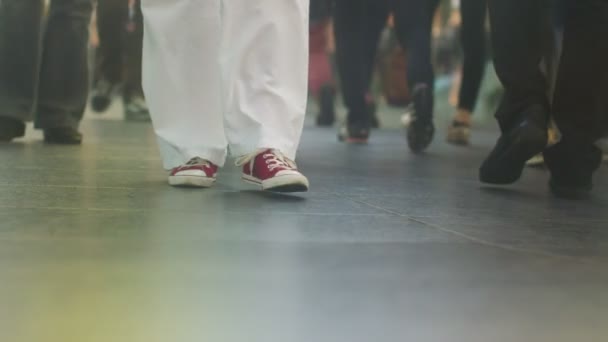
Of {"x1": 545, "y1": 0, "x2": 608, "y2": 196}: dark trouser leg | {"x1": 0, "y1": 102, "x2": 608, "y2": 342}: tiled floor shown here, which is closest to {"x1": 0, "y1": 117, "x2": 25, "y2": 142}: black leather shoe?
{"x1": 0, "y1": 102, "x2": 608, "y2": 342}: tiled floor

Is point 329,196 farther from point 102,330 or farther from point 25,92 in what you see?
point 25,92

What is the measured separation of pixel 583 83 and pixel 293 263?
131 cm

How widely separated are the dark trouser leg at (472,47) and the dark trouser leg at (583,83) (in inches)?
88.3

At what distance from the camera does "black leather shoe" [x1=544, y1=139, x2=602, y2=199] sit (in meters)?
2.59

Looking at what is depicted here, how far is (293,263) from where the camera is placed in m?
1.49

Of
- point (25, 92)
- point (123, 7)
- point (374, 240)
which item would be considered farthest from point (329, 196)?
point (123, 7)

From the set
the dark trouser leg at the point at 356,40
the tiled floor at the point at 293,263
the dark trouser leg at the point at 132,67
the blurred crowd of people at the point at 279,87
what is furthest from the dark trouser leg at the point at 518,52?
the dark trouser leg at the point at 132,67

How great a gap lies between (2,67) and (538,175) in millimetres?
2092

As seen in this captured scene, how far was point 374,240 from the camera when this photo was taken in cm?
175

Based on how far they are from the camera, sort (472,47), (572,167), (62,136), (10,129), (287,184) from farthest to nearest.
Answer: (472,47) < (62,136) < (10,129) < (572,167) < (287,184)

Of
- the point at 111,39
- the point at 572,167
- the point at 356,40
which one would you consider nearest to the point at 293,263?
the point at 572,167

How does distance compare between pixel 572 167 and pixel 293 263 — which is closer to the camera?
pixel 293 263

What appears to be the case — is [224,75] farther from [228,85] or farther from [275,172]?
[275,172]

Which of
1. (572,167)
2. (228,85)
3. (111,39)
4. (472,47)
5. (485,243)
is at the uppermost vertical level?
(228,85)
